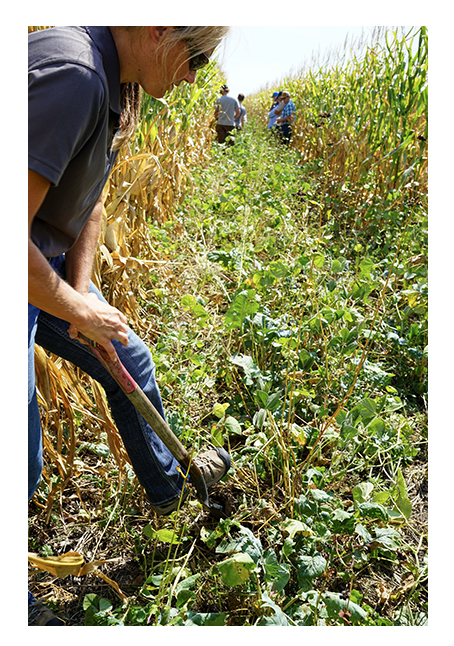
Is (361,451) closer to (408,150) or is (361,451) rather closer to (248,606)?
(248,606)

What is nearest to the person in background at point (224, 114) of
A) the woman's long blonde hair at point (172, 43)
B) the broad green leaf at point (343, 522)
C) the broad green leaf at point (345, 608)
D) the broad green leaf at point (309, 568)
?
the woman's long blonde hair at point (172, 43)

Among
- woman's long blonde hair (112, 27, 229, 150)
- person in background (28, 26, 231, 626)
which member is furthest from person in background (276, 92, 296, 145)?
person in background (28, 26, 231, 626)

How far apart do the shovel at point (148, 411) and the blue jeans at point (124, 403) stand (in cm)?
4

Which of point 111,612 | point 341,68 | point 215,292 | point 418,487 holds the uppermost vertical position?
point 341,68

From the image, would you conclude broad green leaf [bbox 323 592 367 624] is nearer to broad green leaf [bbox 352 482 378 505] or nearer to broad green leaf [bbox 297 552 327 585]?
broad green leaf [bbox 297 552 327 585]

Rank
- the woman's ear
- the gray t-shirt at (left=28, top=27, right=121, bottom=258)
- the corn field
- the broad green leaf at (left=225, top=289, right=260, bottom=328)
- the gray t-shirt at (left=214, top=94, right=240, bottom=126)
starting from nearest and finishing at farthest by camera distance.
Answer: the gray t-shirt at (left=28, top=27, right=121, bottom=258)
the woman's ear
the corn field
the broad green leaf at (left=225, top=289, right=260, bottom=328)
the gray t-shirt at (left=214, top=94, right=240, bottom=126)

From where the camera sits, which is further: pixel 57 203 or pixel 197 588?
pixel 197 588

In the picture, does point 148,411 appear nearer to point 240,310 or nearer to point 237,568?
point 237,568

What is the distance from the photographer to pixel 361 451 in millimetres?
1744

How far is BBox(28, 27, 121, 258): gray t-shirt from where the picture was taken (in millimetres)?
773

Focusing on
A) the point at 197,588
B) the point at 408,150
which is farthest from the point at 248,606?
the point at 408,150

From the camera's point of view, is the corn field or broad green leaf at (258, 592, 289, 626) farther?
the corn field

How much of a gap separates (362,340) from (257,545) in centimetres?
135

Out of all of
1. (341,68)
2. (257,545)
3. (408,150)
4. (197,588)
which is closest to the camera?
(257,545)
